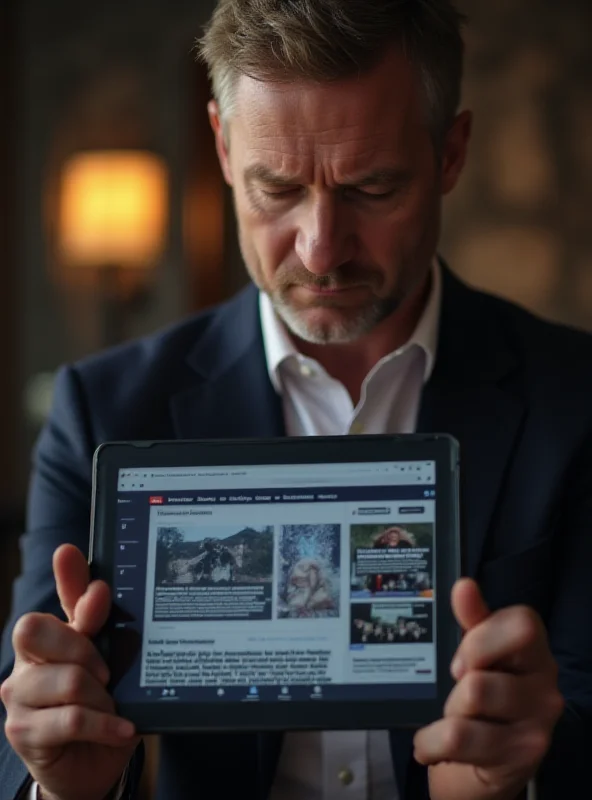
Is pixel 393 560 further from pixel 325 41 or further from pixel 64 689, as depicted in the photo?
pixel 325 41

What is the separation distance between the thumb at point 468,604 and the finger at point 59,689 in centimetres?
31

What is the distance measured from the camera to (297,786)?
1.30 metres

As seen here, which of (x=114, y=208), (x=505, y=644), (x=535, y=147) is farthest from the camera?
(x=114, y=208)

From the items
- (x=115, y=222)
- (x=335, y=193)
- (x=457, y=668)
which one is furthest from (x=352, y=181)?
(x=115, y=222)

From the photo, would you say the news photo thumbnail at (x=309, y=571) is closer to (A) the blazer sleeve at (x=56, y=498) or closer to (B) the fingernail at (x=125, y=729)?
(B) the fingernail at (x=125, y=729)

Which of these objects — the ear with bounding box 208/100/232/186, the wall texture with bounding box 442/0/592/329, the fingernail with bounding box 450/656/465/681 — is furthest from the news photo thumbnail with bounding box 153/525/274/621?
the wall texture with bounding box 442/0/592/329

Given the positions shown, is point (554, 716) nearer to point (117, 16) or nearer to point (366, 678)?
point (366, 678)

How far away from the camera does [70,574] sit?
979 mm

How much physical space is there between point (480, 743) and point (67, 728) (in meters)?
0.35

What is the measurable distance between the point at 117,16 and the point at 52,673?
3808 millimetres

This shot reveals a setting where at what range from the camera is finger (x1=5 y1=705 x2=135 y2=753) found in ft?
3.11

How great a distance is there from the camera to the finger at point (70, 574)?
972 millimetres

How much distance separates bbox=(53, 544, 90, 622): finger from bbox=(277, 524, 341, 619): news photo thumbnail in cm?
18

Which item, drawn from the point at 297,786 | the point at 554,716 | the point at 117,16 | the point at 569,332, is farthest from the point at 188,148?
the point at 554,716
